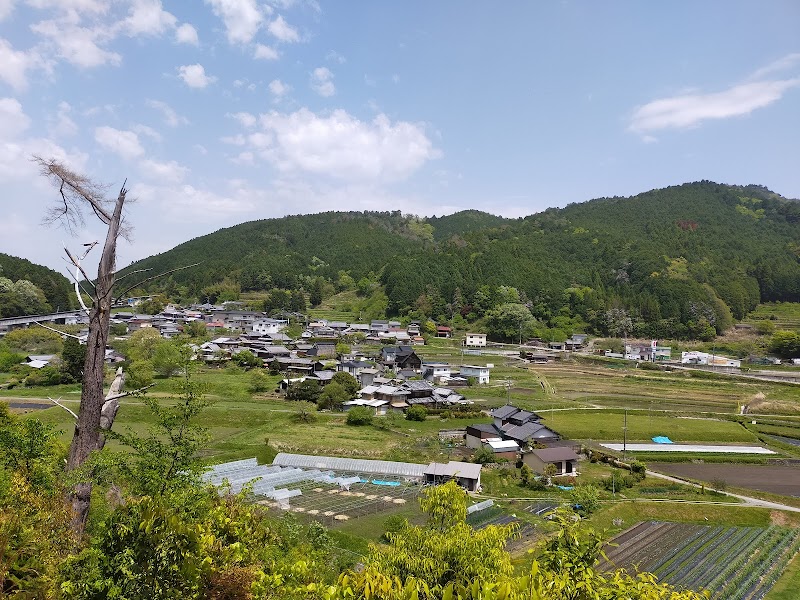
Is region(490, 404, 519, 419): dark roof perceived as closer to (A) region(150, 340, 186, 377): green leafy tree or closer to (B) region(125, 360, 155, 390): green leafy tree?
(B) region(125, 360, 155, 390): green leafy tree

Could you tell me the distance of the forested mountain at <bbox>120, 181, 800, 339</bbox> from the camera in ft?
295

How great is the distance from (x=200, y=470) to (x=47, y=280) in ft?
309

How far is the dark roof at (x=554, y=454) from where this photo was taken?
26.9 metres

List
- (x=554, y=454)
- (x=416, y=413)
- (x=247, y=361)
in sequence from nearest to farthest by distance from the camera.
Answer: (x=554, y=454) < (x=416, y=413) < (x=247, y=361)

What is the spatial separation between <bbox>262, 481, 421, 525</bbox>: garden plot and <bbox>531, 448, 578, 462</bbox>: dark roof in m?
7.57

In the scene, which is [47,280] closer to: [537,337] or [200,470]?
[537,337]

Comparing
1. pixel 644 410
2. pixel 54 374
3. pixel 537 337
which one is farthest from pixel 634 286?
pixel 54 374

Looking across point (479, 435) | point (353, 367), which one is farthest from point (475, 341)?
point (479, 435)

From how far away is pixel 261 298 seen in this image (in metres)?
104

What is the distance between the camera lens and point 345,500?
22.1 m

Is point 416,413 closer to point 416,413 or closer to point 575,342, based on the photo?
point 416,413

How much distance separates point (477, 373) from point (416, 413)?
17.3 meters

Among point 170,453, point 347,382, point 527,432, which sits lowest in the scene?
point 527,432

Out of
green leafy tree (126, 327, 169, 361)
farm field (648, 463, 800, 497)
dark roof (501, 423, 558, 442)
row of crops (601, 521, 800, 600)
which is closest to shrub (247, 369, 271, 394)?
green leafy tree (126, 327, 169, 361)
